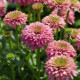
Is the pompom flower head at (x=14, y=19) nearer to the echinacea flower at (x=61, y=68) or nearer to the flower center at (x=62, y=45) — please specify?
the flower center at (x=62, y=45)

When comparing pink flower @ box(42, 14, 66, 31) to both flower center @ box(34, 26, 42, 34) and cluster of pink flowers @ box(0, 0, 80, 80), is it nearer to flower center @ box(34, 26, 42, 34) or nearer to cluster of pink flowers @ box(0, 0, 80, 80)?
cluster of pink flowers @ box(0, 0, 80, 80)

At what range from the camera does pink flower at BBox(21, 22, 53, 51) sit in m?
1.39

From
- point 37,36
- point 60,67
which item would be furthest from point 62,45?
point 60,67

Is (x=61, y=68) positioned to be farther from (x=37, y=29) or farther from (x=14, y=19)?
(x=14, y=19)

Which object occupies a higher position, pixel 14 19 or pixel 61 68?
pixel 14 19

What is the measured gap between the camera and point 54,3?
5.70 ft

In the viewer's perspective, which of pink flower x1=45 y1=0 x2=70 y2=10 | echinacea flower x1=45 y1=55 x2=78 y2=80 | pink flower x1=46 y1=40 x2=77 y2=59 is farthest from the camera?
pink flower x1=45 y1=0 x2=70 y2=10

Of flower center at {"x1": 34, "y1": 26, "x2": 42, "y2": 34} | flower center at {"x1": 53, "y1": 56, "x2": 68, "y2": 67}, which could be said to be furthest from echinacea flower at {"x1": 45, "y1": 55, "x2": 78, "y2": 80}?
flower center at {"x1": 34, "y1": 26, "x2": 42, "y2": 34}

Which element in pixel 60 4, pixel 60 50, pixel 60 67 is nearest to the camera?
pixel 60 67

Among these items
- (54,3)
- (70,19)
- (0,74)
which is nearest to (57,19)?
(54,3)

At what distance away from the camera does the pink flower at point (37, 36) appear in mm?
1392

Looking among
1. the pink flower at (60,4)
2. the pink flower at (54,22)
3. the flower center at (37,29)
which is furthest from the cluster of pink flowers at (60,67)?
the pink flower at (60,4)

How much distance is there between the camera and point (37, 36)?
1392 millimetres

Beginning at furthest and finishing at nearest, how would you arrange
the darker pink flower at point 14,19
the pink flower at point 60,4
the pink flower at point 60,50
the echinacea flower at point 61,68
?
1. the pink flower at point 60,4
2. the darker pink flower at point 14,19
3. the pink flower at point 60,50
4. the echinacea flower at point 61,68
